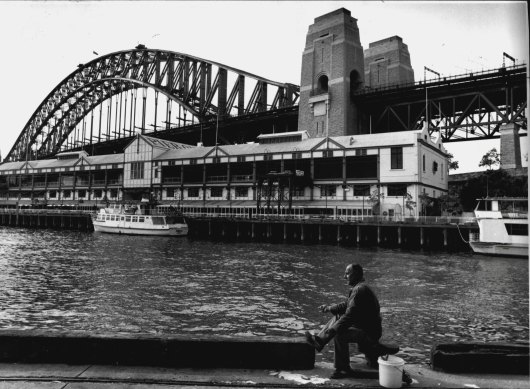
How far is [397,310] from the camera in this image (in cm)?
1716

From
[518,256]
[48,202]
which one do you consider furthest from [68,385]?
[48,202]

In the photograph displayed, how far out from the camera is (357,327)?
7773mm

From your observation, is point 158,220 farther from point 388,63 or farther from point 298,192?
point 388,63

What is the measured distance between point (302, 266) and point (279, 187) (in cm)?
3477

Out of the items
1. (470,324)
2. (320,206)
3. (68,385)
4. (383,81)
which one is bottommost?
(470,324)

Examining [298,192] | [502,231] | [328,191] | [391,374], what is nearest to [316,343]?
[391,374]

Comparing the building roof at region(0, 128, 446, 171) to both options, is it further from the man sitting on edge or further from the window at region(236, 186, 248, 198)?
the man sitting on edge

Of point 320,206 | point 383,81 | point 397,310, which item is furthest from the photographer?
point 383,81

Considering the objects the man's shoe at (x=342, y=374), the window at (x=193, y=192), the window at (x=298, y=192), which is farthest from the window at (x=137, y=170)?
the man's shoe at (x=342, y=374)

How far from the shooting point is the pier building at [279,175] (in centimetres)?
5988

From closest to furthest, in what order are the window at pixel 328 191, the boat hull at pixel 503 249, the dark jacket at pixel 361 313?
1. the dark jacket at pixel 361 313
2. the boat hull at pixel 503 249
3. the window at pixel 328 191

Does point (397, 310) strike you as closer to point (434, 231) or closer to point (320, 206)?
point (434, 231)

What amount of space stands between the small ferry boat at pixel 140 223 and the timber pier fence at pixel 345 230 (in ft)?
10.2

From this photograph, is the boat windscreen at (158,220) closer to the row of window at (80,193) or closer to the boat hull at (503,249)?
the row of window at (80,193)
